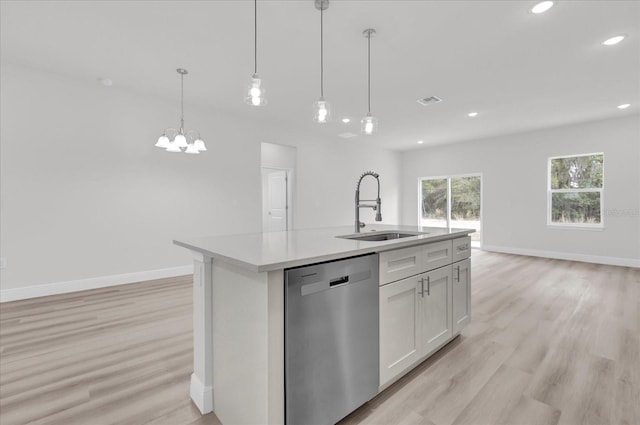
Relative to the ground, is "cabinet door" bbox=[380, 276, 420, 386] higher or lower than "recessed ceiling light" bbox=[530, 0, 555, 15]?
lower

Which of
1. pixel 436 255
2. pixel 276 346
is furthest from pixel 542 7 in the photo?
pixel 276 346

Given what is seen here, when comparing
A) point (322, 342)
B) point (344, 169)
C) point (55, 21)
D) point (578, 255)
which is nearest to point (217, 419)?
point (322, 342)

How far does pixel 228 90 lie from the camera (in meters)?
4.00

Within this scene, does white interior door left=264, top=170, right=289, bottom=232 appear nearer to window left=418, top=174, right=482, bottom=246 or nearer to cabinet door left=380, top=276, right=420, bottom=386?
window left=418, top=174, right=482, bottom=246

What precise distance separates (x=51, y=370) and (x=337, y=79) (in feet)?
12.2

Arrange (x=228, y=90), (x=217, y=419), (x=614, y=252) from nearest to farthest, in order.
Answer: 1. (x=217, y=419)
2. (x=228, y=90)
3. (x=614, y=252)

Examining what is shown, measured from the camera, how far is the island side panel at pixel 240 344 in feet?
3.94

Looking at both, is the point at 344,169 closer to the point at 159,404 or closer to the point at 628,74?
the point at 628,74

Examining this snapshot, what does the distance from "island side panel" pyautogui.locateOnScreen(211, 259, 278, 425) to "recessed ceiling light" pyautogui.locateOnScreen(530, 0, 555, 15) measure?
112 inches

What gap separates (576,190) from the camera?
5.77 m

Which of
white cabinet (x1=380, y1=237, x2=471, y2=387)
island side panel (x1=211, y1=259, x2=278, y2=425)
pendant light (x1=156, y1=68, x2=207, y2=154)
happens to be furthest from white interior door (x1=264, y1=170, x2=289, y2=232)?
island side panel (x1=211, y1=259, x2=278, y2=425)

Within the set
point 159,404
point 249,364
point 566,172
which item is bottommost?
point 159,404

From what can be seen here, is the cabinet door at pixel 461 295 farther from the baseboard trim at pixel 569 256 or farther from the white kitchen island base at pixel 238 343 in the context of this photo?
the baseboard trim at pixel 569 256

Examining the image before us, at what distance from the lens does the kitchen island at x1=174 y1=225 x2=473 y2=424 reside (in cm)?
119
